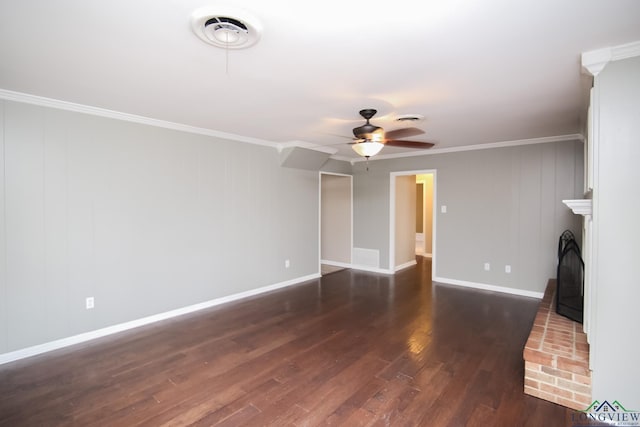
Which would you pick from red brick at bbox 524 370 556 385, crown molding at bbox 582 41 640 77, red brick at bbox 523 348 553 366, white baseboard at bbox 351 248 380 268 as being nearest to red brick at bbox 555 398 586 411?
red brick at bbox 524 370 556 385

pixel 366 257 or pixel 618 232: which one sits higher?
pixel 618 232

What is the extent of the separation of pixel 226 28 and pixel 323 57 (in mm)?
648

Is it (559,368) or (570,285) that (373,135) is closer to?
(559,368)

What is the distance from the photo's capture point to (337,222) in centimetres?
718

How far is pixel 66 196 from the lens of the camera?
3145 mm

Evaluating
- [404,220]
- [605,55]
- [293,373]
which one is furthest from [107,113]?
[404,220]

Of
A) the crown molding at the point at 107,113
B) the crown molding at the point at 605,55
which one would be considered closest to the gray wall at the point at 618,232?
the crown molding at the point at 605,55

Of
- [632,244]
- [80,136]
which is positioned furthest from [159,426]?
[632,244]

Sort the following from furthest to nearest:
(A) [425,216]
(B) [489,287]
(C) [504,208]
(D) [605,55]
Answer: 1. (A) [425,216]
2. (B) [489,287]
3. (C) [504,208]
4. (D) [605,55]

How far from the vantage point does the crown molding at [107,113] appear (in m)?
2.85

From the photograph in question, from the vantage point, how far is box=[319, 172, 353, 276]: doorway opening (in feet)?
22.8

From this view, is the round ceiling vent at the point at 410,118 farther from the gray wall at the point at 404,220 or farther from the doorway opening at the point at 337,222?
the doorway opening at the point at 337,222

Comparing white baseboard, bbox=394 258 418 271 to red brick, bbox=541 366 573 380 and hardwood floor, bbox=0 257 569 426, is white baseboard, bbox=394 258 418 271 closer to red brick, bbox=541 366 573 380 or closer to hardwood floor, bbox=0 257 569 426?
hardwood floor, bbox=0 257 569 426

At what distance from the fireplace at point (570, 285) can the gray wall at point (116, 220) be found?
3834 millimetres
